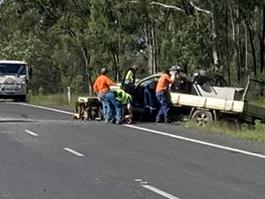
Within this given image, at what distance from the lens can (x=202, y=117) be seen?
23.2 metres

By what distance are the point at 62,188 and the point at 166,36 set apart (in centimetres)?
3933

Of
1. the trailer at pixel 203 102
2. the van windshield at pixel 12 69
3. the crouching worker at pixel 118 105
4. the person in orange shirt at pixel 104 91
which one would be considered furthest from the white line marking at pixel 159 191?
the van windshield at pixel 12 69

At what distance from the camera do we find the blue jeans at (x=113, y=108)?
76.8 ft

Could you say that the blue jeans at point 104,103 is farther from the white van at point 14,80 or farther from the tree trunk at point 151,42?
the tree trunk at point 151,42

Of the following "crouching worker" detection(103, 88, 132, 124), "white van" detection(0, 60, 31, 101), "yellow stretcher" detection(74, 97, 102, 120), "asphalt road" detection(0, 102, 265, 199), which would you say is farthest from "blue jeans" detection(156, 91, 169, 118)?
"white van" detection(0, 60, 31, 101)

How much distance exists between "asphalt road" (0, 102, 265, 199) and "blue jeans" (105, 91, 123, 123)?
4.44 ft

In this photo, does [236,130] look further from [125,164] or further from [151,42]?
[151,42]

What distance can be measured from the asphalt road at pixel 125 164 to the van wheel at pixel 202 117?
1124 mm

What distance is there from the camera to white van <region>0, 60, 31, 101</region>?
133 feet

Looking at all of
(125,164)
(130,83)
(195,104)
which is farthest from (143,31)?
(125,164)

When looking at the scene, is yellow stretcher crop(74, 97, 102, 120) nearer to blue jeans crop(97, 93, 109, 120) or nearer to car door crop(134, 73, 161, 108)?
blue jeans crop(97, 93, 109, 120)

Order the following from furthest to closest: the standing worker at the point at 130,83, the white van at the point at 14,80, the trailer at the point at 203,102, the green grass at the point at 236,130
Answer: the white van at the point at 14,80
the standing worker at the point at 130,83
the trailer at the point at 203,102
the green grass at the point at 236,130

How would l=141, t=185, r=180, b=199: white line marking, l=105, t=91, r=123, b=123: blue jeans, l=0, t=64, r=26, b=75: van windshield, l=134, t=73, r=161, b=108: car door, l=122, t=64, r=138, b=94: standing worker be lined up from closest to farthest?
1. l=141, t=185, r=180, b=199: white line marking
2. l=105, t=91, r=123, b=123: blue jeans
3. l=134, t=73, r=161, b=108: car door
4. l=122, t=64, r=138, b=94: standing worker
5. l=0, t=64, r=26, b=75: van windshield

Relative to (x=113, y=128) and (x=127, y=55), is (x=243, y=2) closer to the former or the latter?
(x=127, y=55)
